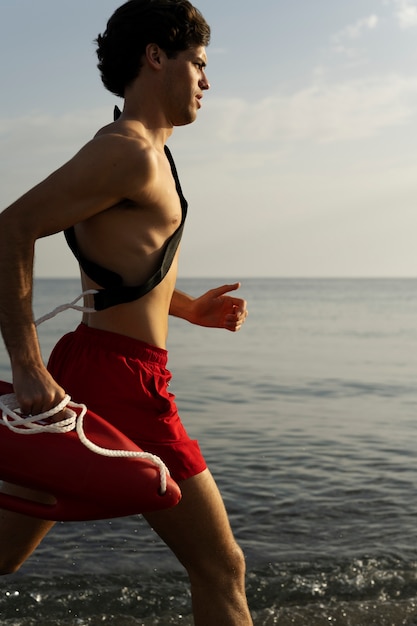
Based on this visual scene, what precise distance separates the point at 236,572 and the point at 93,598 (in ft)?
7.21

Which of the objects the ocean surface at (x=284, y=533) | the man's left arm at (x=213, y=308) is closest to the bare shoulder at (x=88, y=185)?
the man's left arm at (x=213, y=308)

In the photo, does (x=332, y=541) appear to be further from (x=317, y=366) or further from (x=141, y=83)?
(x=317, y=366)

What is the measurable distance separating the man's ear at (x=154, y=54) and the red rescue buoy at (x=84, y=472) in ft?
3.93

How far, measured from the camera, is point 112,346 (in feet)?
9.54

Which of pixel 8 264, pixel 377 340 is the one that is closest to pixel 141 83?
pixel 8 264

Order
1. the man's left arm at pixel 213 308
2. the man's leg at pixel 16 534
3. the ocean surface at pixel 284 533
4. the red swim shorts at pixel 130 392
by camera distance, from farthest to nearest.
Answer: the ocean surface at pixel 284 533 < the man's left arm at pixel 213 308 < the man's leg at pixel 16 534 < the red swim shorts at pixel 130 392

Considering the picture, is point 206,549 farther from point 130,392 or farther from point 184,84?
point 184,84

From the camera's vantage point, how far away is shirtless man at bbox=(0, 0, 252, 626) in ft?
9.01

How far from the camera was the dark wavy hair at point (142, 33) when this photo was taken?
2961 millimetres

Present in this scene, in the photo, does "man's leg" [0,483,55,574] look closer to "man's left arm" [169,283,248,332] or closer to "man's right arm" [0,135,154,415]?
"man's right arm" [0,135,154,415]

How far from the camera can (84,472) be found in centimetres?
256

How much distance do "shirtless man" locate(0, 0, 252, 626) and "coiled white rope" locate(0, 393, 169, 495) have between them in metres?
0.22

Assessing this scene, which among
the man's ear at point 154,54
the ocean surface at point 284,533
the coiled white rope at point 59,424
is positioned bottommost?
the ocean surface at point 284,533

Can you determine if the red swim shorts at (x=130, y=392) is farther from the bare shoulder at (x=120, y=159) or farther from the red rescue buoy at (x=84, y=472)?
the bare shoulder at (x=120, y=159)
